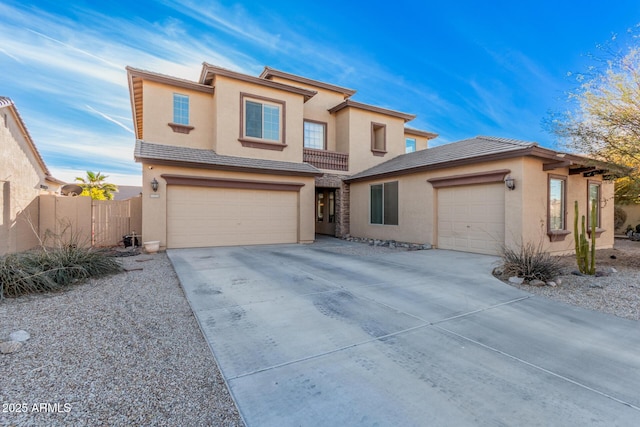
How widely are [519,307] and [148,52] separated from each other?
14.0 m

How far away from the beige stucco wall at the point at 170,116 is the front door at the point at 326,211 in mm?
6972

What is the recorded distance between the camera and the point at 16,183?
9.98 meters

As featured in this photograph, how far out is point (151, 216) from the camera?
10.4m

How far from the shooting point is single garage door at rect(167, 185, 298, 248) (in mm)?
11023

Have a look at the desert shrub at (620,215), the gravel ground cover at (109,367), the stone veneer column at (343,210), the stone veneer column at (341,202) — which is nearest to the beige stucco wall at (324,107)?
the stone veneer column at (341,202)

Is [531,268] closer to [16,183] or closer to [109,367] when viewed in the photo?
[109,367]

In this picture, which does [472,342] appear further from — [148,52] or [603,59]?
[148,52]

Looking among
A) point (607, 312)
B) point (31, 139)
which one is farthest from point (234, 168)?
point (607, 312)

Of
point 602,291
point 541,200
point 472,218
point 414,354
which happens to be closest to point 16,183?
point 414,354

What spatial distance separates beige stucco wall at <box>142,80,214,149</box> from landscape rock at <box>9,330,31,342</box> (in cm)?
966

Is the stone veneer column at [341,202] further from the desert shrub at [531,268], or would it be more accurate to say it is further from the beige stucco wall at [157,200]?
the desert shrub at [531,268]

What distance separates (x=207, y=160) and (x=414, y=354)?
33.6ft

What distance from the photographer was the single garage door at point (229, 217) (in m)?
11.0

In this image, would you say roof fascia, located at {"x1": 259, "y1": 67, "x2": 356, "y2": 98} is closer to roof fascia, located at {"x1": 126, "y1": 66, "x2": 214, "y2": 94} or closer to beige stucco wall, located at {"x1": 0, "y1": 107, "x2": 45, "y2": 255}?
roof fascia, located at {"x1": 126, "y1": 66, "x2": 214, "y2": 94}
